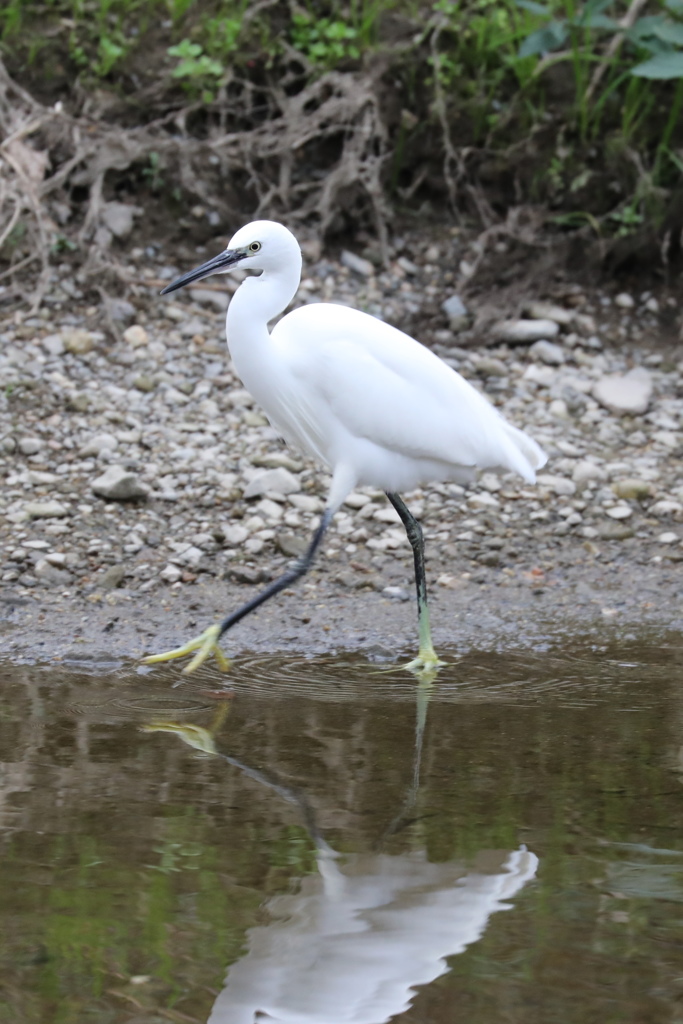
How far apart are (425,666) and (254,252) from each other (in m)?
1.33

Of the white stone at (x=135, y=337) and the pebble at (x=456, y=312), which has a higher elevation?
the pebble at (x=456, y=312)

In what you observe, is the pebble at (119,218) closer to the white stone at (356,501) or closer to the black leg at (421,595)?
the white stone at (356,501)

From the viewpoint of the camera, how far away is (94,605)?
170 inches

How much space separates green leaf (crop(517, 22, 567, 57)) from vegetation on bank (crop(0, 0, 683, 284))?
14 centimetres

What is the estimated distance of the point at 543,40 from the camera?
6.29 m

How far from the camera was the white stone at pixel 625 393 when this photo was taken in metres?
5.81

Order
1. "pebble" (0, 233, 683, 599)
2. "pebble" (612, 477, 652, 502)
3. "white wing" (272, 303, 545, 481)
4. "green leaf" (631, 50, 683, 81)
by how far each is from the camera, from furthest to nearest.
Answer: "green leaf" (631, 50, 683, 81) < "pebble" (612, 477, 652, 502) < "pebble" (0, 233, 683, 599) < "white wing" (272, 303, 545, 481)

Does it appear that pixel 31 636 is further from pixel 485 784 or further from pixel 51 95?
pixel 51 95

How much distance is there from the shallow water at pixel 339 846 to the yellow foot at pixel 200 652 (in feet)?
0.22

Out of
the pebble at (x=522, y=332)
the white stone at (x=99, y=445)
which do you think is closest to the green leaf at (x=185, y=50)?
the pebble at (x=522, y=332)

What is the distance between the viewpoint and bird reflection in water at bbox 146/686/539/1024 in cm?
222

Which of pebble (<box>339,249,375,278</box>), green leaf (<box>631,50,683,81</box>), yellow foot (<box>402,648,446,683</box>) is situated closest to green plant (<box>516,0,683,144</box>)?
green leaf (<box>631,50,683,81</box>)

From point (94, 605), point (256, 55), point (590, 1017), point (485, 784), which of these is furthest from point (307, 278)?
point (590, 1017)

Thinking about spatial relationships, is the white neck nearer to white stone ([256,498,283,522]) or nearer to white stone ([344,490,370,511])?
white stone ([256,498,283,522])
